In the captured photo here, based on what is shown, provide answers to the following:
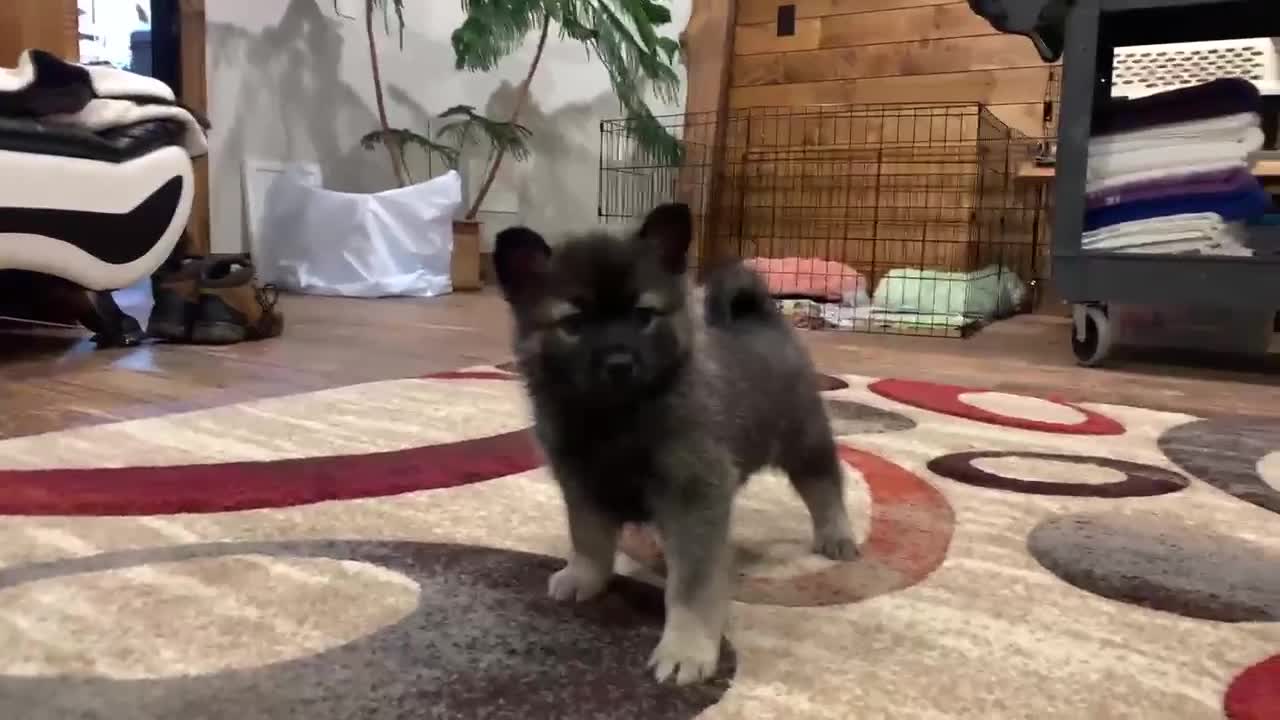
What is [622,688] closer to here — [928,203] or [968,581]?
[968,581]

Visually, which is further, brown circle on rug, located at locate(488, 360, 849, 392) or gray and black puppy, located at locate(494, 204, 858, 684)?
brown circle on rug, located at locate(488, 360, 849, 392)

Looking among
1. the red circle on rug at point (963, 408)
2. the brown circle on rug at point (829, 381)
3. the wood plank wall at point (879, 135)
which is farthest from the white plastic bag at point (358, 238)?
the red circle on rug at point (963, 408)

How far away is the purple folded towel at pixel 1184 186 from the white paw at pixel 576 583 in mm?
2123

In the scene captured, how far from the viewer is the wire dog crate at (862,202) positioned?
3855 mm

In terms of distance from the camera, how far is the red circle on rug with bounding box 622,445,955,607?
994 mm

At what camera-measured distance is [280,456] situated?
4.75 feet

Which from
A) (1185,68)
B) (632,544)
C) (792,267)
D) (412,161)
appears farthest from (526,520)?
(412,161)

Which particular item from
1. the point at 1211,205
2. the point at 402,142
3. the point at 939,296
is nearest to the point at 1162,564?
the point at 1211,205

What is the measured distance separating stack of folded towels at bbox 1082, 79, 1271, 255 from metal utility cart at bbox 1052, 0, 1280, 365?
0.05 metres

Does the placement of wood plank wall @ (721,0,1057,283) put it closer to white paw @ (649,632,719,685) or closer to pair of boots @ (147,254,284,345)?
pair of boots @ (147,254,284,345)

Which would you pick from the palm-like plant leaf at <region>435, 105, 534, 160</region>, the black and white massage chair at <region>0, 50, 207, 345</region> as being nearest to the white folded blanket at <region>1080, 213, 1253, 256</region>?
the black and white massage chair at <region>0, 50, 207, 345</region>

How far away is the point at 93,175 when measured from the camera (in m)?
2.25

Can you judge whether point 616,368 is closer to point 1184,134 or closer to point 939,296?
point 1184,134

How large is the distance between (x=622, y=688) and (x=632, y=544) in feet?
1.28
